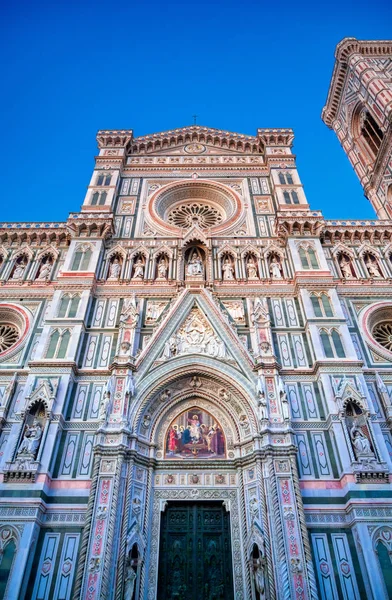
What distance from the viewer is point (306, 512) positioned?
10.6 m

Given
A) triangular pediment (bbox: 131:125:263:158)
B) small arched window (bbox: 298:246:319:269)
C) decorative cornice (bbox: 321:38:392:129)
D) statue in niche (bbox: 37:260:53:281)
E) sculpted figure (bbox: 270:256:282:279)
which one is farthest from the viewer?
decorative cornice (bbox: 321:38:392:129)

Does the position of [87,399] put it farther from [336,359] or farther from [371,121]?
[371,121]

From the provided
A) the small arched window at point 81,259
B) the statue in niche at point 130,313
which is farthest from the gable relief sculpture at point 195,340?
the small arched window at point 81,259

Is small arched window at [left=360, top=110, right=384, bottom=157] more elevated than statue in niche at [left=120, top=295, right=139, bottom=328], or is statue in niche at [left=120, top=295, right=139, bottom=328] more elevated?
small arched window at [left=360, top=110, right=384, bottom=157]

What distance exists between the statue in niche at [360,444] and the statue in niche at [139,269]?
8.44 m

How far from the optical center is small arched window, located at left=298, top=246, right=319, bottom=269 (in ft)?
52.0

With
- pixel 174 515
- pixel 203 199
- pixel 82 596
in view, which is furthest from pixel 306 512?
pixel 203 199

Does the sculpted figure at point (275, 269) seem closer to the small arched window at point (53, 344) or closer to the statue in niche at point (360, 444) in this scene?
the statue in niche at point (360, 444)

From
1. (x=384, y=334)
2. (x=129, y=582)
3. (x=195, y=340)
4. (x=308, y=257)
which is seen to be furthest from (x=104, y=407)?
(x=384, y=334)

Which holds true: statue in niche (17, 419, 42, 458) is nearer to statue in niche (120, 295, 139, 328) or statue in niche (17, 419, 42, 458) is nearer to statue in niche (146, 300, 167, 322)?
statue in niche (120, 295, 139, 328)

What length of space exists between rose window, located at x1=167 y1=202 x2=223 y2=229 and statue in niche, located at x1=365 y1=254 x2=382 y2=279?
626 cm

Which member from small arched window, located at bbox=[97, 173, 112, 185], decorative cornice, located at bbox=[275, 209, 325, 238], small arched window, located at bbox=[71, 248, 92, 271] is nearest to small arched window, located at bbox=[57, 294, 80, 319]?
small arched window, located at bbox=[71, 248, 92, 271]

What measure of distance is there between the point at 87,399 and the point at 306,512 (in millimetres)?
6263

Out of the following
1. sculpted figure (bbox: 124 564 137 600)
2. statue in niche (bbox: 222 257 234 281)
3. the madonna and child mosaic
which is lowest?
sculpted figure (bbox: 124 564 137 600)
